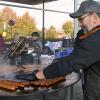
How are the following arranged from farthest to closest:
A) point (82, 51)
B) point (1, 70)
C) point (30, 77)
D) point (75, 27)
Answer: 1. point (75, 27)
2. point (1, 70)
3. point (30, 77)
4. point (82, 51)

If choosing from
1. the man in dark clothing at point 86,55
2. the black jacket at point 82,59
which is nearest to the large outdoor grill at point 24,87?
the man in dark clothing at point 86,55

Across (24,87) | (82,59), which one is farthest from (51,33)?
(82,59)

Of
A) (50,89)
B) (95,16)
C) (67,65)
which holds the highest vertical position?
(95,16)

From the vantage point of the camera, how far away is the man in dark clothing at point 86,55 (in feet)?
8.47

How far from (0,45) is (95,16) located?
7.28 metres

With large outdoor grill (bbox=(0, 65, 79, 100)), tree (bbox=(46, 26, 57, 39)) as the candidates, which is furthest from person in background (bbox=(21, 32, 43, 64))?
large outdoor grill (bbox=(0, 65, 79, 100))

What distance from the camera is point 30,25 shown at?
11.6 meters

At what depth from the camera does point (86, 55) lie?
8.46ft

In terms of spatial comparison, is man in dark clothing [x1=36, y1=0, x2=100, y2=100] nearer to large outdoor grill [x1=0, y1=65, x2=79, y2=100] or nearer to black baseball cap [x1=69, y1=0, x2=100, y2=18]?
black baseball cap [x1=69, y1=0, x2=100, y2=18]

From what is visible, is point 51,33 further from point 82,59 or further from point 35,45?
point 82,59

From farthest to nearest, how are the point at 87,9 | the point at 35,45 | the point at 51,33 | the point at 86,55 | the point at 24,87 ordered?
the point at 51,33 → the point at 35,45 → the point at 24,87 → the point at 87,9 → the point at 86,55

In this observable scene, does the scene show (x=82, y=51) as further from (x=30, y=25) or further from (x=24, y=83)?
(x=30, y=25)

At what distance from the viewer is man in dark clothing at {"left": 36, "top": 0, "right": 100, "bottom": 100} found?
258cm

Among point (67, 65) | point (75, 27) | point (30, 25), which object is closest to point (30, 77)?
point (67, 65)
